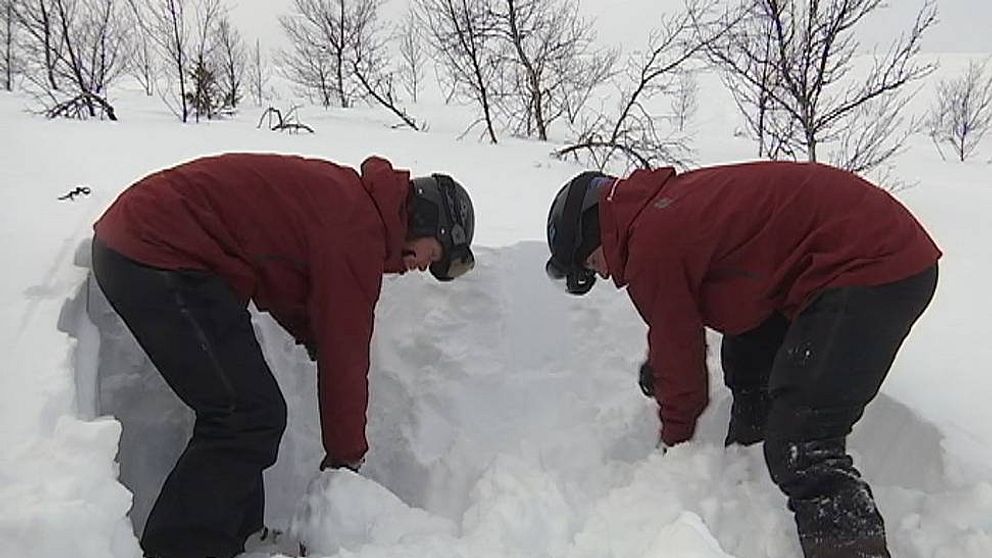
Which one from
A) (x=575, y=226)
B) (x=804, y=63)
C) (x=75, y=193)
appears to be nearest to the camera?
(x=575, y=226)

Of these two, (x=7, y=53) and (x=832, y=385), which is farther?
(x=7, y=53)

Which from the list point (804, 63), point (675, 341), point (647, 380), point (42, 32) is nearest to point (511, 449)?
point (647, 380)

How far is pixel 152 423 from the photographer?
2.73 metres

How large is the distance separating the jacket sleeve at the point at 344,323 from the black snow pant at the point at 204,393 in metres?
0.17

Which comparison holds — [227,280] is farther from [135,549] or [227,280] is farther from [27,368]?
[135,549]

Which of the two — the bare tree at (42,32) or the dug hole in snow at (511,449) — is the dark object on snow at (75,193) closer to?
the dug hole in snow at (511,449)

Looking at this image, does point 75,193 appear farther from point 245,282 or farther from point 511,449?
point 511,449

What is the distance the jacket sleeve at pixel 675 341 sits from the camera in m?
2.04

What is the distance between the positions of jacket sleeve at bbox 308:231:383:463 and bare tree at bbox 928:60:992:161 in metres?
23.6

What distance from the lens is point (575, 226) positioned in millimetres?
2197

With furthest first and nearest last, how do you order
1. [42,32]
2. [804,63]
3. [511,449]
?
[42,32]
[804,63]
[511,449]

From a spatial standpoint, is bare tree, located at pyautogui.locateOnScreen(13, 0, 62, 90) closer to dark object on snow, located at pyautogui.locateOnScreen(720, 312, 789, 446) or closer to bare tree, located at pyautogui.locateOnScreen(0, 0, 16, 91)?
bare tree, located at pyautogui.locateOnScreen(0, 0, 16, 91)

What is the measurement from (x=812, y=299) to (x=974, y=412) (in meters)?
0.78

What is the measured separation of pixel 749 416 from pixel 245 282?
4.85 ft
